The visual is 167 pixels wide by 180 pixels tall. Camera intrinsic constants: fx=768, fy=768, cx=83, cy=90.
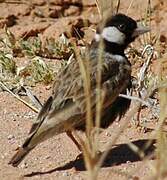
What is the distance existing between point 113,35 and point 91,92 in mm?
848

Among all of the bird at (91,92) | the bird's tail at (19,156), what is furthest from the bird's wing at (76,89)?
the bird's tail at (19,156)

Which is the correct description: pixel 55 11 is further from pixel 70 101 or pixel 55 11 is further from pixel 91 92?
pixel 91 92

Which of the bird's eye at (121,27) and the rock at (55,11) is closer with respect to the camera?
the bird's eye at (121,27)

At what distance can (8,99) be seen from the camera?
24.4 ft

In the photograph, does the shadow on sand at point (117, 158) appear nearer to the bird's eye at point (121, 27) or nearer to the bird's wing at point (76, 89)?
the bird's wing at point (76, 89)

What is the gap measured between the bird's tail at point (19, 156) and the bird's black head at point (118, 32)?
1.23 m

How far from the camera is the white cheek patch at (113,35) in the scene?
6551 millimetres

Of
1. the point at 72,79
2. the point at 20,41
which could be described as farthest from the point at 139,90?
the point at 20,41

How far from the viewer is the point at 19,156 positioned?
5.95 m

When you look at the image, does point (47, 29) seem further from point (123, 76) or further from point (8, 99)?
point (123, 76)

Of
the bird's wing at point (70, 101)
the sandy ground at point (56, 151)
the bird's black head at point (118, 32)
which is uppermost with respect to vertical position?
the bird's black head at point (118, 32)

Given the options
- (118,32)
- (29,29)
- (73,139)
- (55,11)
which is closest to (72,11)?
(55,11)

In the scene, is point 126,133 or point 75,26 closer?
point 126,133

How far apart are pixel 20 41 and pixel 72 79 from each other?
229cm
